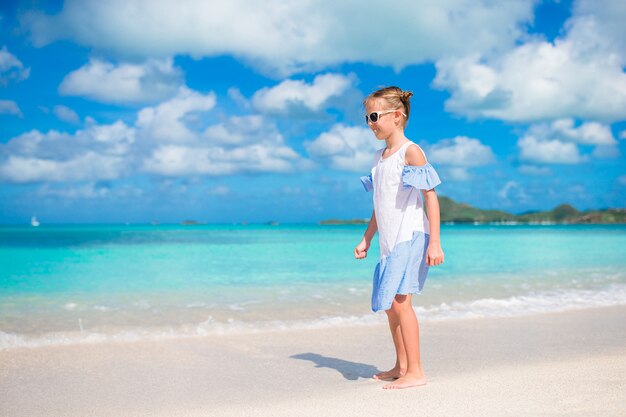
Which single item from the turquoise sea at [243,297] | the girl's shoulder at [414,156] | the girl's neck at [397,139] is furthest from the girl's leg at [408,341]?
the turquoise sea at [243,297]

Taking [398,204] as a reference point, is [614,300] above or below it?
below

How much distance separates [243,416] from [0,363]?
2.98m

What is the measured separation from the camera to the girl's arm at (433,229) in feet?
11.5

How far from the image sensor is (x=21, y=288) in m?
11.2

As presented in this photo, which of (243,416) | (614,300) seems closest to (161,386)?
(243,416)

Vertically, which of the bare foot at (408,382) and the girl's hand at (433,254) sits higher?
the girl's hand at (433,254)

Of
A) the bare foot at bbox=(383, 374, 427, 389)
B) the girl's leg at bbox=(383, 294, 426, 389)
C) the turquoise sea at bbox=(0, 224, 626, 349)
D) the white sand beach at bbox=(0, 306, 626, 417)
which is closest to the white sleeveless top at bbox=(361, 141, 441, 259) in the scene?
the girl's leg at bbox=(383, 294, 426, 389)

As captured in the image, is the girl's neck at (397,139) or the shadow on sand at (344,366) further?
the shadow on sand at (344,366)

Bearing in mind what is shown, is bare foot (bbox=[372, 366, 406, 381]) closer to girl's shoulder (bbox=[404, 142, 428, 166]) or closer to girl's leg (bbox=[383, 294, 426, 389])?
girl's leg (bbox=[383, 294, 426, 389])

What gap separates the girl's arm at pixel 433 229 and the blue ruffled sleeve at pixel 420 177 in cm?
7

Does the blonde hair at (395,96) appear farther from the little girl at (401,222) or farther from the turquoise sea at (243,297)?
the turquoise sea at (243,297)

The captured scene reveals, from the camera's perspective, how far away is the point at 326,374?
4297 millimetres

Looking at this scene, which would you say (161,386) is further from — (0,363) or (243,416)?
(0,363)

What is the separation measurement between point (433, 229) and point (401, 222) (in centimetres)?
25
